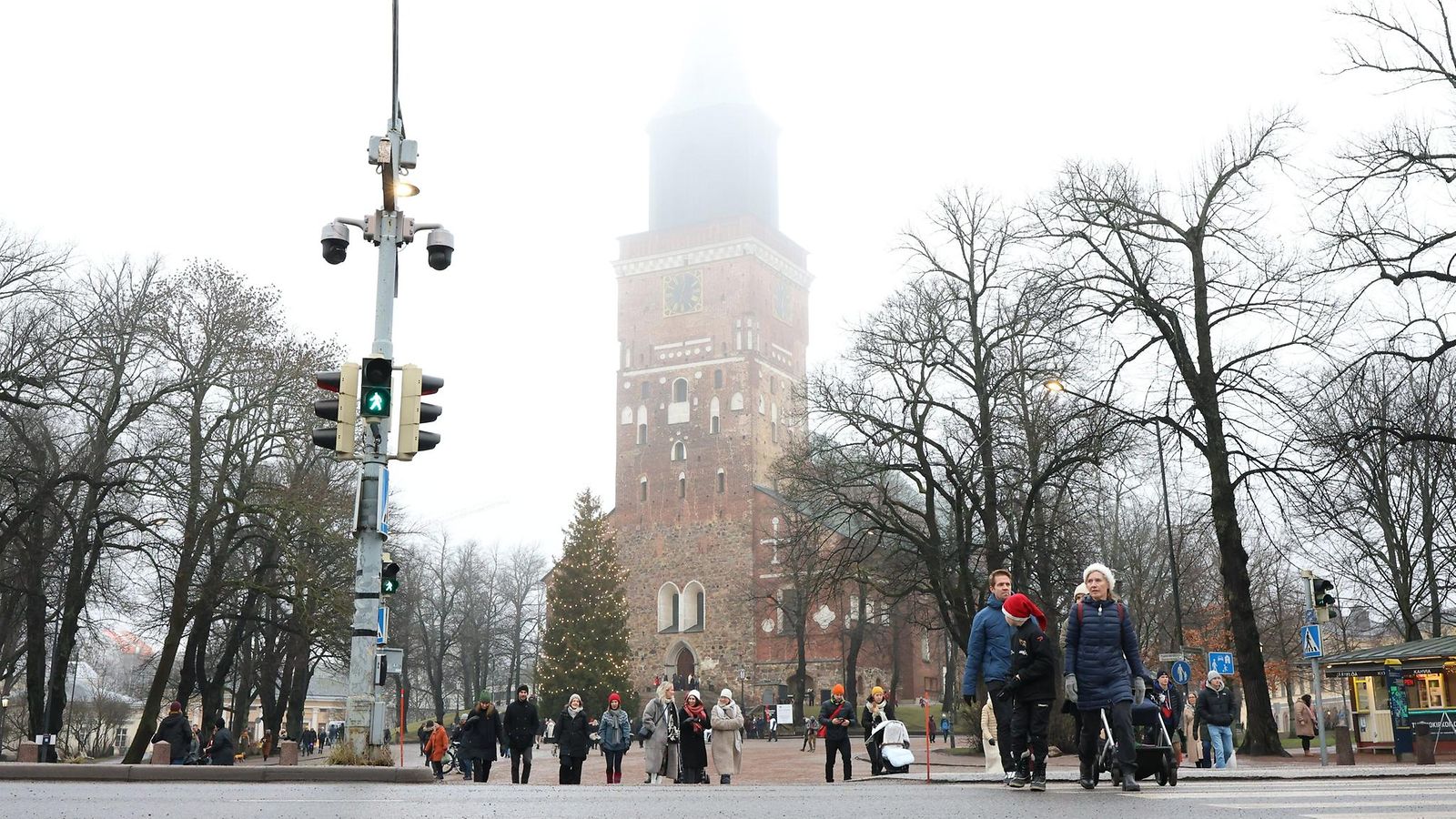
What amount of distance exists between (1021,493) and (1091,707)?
22.1 m

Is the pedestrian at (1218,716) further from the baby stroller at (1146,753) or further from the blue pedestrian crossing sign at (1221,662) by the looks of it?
the baby stroller at (1146,753)

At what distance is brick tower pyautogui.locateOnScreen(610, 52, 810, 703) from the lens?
71.9 metres

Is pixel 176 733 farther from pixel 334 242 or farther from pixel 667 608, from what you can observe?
pixel 667 608

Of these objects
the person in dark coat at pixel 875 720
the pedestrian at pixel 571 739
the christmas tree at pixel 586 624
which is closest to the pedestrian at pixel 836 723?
the person in dark coat at pixel 875 720

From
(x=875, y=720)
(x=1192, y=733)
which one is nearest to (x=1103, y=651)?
(x=875, y=720)

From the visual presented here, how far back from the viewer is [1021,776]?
970 cm

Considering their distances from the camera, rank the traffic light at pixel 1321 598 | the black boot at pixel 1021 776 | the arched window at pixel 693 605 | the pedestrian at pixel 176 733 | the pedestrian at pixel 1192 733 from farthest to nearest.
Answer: the arched window at pixel 693 605 → the pedestrian at pixel 1192 733 → the pedestrian at pixel 176 733 → the traffic light at pixel 1321 598 → the black boot at pixel 1021 776

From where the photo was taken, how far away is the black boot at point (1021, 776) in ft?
31.4

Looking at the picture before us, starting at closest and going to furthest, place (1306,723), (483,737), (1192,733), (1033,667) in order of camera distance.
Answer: (1033,667) < (483,737) < (1192,733) < (1306,723)

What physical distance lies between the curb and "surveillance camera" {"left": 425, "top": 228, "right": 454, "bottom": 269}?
5.16 metres

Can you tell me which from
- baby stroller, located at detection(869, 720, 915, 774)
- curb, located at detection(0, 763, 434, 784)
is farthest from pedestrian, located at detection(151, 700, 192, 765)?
baby stroller, located at detection(869, 720, 915, 774)

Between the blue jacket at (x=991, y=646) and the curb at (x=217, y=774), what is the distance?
569 cm

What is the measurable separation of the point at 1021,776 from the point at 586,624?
54225 millimetres

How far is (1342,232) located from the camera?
18500mm
